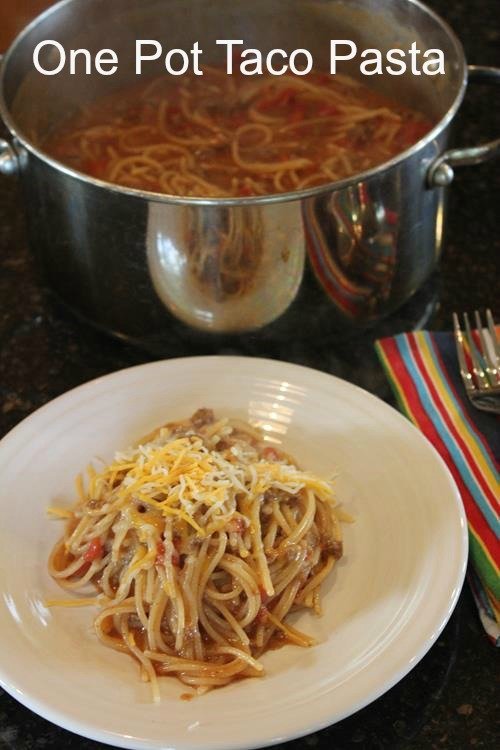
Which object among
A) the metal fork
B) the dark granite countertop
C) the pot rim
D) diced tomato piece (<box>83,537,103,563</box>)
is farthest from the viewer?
the metal fork

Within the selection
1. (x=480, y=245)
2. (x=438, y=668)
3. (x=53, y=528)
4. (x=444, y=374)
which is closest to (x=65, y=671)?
(x=53, y=528)

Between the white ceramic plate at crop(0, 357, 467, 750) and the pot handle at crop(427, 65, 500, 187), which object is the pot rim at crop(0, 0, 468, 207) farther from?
the white ceramic plate at crop(0, 357, 467, 750)

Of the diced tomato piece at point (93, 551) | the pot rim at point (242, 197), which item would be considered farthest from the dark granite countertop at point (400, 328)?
the pot rim at point (242, 197)

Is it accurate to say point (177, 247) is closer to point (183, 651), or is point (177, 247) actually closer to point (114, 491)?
point (114, 491)

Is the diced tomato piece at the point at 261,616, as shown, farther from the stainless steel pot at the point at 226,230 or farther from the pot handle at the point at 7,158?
the pot handle at the point at 7,158

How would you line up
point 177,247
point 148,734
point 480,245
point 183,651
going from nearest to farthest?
1. point 148,734
2. point 183,651
3. point 177,247
4. point 480,245

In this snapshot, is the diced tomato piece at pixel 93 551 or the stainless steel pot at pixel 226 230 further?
the stainless steel pot at pixel 226 230

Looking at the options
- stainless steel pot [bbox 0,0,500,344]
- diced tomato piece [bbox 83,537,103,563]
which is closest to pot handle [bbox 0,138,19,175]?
stainless steel pot [bbox 0,0,500,344]
